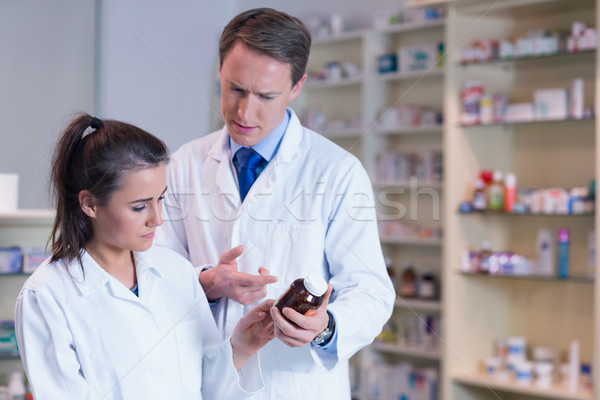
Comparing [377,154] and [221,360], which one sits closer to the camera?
[221,360]

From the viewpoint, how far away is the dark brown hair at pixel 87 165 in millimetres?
1324

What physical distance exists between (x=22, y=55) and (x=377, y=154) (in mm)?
2371

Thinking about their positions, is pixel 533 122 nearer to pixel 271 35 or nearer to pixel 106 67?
pixel 271 35

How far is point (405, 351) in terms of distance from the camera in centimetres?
398

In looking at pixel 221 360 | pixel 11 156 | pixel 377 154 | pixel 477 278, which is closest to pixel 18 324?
pixel 221 360

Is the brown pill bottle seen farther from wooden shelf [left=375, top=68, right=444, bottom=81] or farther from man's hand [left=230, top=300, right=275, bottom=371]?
wooden shelf [left=375, top=68, right=444, bottom=81]

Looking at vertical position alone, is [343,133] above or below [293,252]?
above

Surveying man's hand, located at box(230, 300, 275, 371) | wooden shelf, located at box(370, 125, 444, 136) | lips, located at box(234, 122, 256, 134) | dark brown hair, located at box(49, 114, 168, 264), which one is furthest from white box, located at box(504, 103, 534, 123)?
dark brown hair, located at box(49, 114, 168, 264)

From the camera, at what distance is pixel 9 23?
14.5ft

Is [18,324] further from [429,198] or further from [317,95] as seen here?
[317,95]

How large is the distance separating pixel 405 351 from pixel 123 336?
2896 mm

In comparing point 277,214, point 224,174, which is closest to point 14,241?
point 224,174

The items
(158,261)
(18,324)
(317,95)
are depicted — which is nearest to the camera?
(18,324)

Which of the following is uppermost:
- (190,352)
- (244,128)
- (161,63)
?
(161,63)
